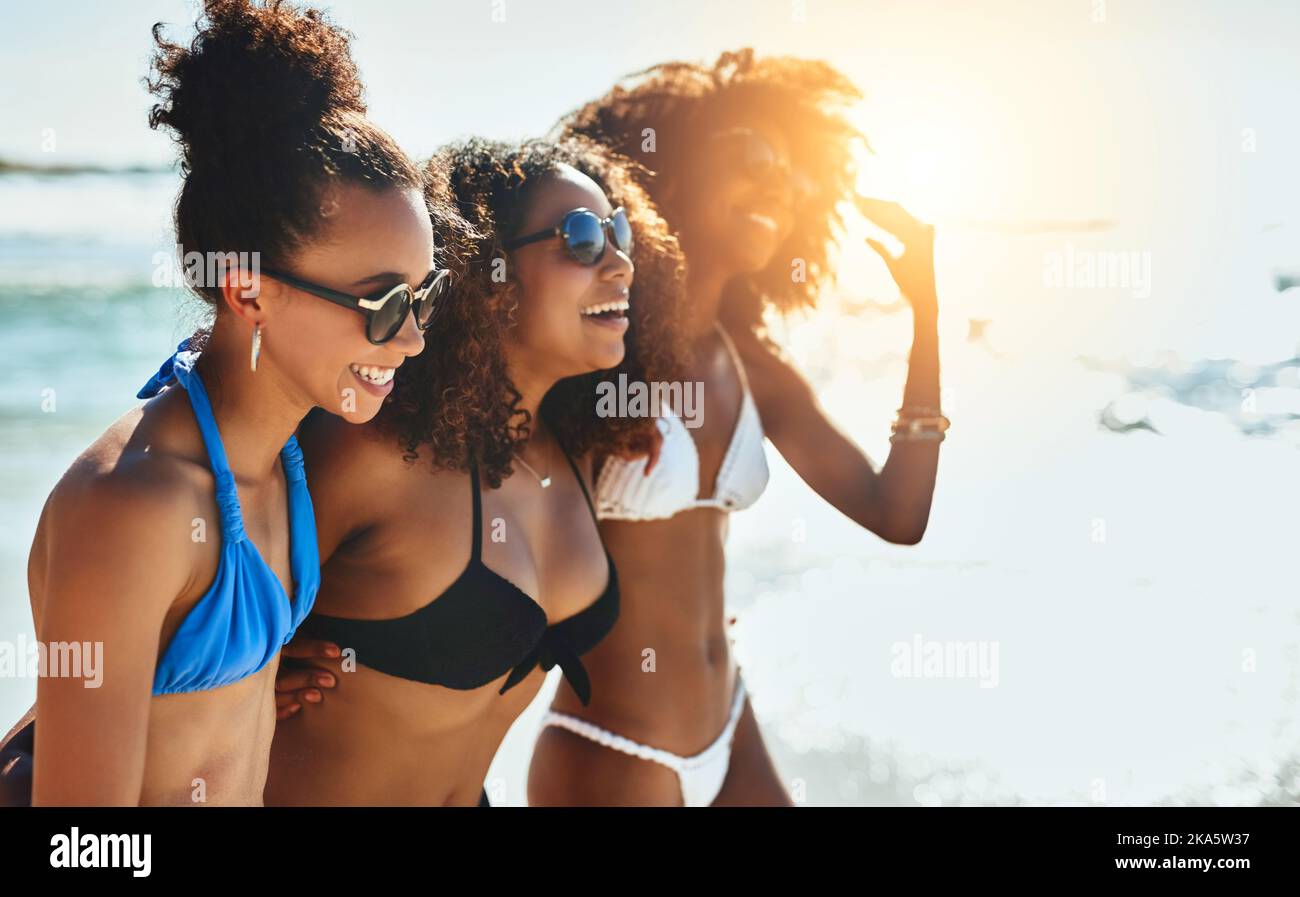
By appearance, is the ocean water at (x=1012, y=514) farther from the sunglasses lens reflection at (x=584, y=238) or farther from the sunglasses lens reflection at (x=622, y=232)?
the sunglasses lens reflection at (x=622, y=232)

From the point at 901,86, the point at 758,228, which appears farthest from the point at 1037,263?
the point at 758,228

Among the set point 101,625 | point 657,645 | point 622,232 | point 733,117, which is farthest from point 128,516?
point 733,117

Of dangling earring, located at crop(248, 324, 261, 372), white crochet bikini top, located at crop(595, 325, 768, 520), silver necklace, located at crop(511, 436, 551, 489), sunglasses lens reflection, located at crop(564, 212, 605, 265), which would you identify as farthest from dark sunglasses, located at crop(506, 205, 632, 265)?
dangling earring, located at crop(248, 324, 261, 372)

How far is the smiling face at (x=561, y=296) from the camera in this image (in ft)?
9.45

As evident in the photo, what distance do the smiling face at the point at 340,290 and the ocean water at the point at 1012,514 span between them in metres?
0.35

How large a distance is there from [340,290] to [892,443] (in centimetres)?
226

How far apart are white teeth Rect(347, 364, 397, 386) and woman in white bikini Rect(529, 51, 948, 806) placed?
1187 millimetres

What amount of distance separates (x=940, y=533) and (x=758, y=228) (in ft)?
20.8

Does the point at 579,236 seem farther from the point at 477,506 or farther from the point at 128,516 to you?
the point at 128,516

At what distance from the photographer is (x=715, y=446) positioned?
11.3 feet

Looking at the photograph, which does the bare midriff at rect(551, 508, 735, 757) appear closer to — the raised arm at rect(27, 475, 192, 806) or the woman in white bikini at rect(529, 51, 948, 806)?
the woman in white bikini at rect(529, 51, 948, 806)

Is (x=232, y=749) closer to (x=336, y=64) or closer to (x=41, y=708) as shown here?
(x=41, y=708)
